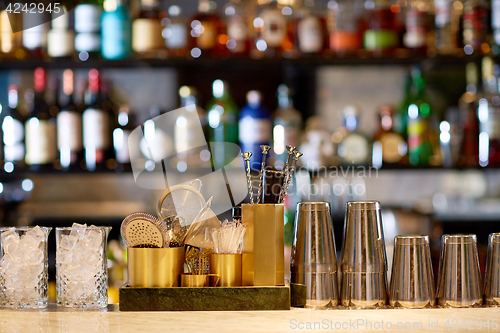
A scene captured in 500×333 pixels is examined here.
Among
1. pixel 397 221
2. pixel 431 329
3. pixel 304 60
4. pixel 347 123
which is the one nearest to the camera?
pixel 431 329

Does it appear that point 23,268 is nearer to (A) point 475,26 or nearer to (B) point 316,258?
(B) point 316,258

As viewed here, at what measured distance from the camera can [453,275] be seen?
718 millimetres

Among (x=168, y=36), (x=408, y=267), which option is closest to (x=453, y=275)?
(x=408, y=267)

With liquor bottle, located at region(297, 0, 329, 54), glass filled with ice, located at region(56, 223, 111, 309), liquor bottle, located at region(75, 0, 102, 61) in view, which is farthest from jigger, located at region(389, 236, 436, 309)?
liquor bottle, located at region(75, 0, 102, 61)

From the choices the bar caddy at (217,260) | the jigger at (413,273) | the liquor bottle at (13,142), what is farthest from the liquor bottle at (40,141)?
the jigger at (413,273)

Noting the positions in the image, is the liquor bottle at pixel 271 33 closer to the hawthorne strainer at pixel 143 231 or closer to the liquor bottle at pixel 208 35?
the liquor bottle at pixel 208 35

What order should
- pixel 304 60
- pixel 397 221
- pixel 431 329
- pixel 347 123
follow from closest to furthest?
pixel 431 329
pixel 304 60
pixel 347 123
pixel 397 221

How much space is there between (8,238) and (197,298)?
30cm

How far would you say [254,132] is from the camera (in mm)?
1734

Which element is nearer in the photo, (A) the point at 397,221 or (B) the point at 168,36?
(B) the point at 168,36

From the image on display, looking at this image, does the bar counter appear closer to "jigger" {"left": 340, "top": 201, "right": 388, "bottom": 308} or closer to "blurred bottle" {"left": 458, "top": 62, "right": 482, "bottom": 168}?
"jigger" {"left": 340, "top": 201, "right": 388, "bottom": 308}

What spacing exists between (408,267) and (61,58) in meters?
1.43

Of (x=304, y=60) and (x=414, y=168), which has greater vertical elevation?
(x=304, y=60)

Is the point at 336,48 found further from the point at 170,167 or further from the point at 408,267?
the point at 408,267
